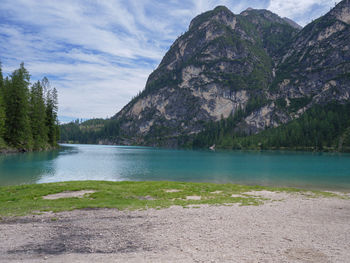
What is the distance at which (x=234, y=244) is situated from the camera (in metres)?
10.8

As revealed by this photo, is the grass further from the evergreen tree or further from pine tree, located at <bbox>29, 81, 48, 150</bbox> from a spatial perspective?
pine tree, located at <bbox>29, 81, 48, 150</bbox>

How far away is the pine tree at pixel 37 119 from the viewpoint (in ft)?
317

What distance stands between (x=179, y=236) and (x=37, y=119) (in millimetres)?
103317

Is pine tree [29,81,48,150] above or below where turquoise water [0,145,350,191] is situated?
above

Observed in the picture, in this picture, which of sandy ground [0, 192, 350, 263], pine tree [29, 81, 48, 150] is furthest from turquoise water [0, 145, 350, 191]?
pine tree [29, 81, 48, 150]

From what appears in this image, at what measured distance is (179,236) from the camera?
38.9 feet

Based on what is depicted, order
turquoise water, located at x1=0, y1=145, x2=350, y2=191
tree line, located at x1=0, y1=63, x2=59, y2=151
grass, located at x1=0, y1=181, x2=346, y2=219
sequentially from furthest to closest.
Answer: tree line, located at x1=0, y1=63, x2=59, y2=151
turquoise water, located at x1=0, y1=145, x2=350, y2=191
grass, located at x1=0, y1=181, x2=346, y2=219

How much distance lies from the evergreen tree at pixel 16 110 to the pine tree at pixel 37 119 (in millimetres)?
10969

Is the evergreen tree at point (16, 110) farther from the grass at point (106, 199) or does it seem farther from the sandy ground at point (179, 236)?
the sandy ground at point (179, 236)

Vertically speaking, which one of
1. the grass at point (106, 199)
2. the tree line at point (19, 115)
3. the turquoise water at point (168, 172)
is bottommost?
the turquoise water at point (168, 172)

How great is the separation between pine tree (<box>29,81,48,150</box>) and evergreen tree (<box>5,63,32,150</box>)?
36.0 ft

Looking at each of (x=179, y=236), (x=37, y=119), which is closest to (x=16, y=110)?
(x=37, y=119)

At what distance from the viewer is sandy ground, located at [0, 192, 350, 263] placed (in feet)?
31.1

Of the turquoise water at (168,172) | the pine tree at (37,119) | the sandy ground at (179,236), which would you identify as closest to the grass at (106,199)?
the sandy ground at (179,236)
